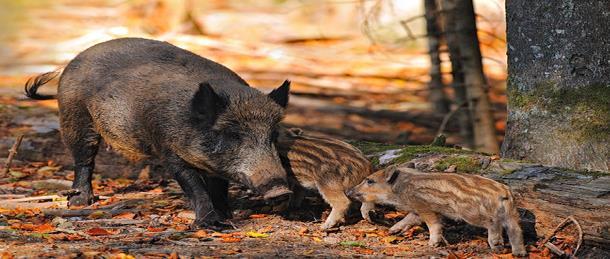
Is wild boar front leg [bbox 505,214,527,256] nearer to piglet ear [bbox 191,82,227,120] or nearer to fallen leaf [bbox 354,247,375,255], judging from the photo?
fallen leaf [bbox 354,247,375,255]

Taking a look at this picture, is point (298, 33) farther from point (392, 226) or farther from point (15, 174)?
point (392, 226)

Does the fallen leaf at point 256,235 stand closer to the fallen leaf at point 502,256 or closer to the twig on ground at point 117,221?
the twig on ground at point 117,221

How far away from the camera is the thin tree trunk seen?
9.55 m

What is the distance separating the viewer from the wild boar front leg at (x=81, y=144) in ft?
25.1

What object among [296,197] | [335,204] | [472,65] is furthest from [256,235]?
[472,65]

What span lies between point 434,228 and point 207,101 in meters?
1.77

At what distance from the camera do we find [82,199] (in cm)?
762

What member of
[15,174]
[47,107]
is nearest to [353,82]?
[47,107]

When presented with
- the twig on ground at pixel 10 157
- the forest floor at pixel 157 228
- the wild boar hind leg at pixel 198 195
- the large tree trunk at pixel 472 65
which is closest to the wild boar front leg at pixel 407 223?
the forest floor at pixel 157 228

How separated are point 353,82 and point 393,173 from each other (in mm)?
9061

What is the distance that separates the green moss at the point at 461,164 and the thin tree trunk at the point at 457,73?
2.61 meters

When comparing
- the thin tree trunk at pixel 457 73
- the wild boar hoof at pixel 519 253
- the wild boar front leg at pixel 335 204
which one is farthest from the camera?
the thin tree trunk at pixel 457 73

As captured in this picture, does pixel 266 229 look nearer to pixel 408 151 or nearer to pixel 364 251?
pixel 364 251

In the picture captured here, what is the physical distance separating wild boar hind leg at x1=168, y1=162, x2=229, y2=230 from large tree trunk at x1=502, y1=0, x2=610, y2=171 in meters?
2.21
